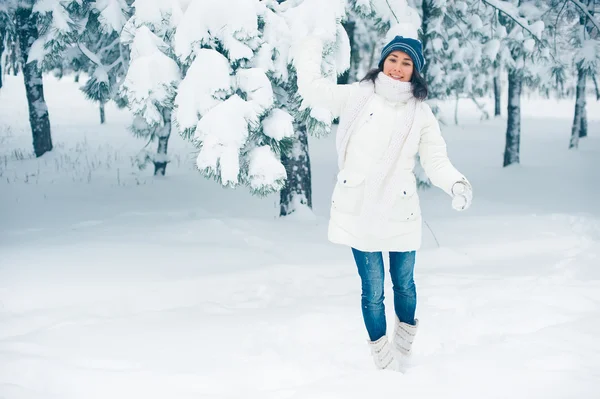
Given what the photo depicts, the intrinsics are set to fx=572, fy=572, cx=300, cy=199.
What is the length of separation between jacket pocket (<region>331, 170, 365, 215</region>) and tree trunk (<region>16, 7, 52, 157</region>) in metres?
10.7

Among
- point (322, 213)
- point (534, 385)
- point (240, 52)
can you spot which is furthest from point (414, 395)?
point (322, 213)

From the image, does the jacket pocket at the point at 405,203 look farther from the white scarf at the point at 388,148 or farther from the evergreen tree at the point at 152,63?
the evergreen tree at the point at 152,63

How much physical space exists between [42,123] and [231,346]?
40.0 ft

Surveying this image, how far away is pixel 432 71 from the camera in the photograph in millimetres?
13344

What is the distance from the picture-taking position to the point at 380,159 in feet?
11.8

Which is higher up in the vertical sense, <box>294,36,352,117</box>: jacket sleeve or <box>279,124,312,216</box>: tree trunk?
<box>294,36,352,117</box>: jacket sleeve

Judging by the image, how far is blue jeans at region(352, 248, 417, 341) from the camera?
12.1 feet

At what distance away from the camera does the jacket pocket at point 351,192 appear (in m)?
3.61

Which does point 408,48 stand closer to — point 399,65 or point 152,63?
point 399,65

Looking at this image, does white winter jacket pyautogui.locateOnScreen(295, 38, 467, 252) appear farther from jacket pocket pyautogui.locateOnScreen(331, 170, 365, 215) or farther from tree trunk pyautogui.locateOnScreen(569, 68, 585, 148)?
tree trunk pyautogui.locateOnScreen(569, 68, 585, 148)

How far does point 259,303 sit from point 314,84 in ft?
8.02

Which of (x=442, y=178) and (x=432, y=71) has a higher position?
(x=432, y=71)

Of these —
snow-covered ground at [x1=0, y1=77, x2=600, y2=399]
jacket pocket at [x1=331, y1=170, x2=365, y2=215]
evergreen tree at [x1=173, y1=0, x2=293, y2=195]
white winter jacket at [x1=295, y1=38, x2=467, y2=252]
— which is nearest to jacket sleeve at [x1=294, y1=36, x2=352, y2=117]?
white winter jacket at [x1=295, y1=38, x2=467, y2=252]

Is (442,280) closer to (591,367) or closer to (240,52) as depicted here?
(591,367)
